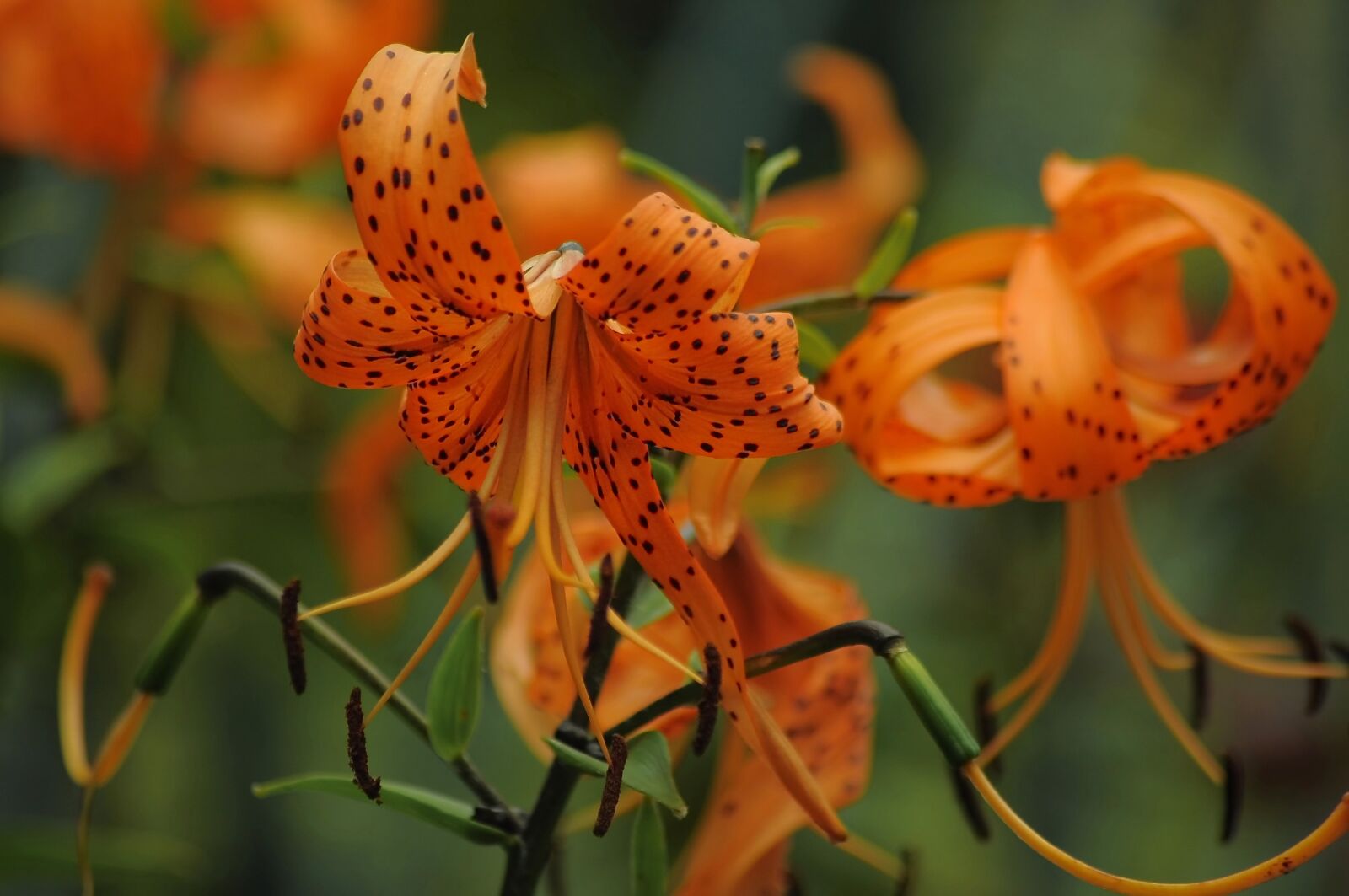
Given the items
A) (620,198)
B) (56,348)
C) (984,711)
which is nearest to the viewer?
(984,711)

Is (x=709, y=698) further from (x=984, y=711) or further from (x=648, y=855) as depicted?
(x=984, y=711)

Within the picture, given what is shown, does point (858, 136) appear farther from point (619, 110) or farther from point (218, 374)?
point (619, 110)

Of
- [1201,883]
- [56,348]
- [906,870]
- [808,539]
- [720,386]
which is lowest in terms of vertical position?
[808,539]

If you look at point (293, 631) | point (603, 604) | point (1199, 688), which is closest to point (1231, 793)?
point (1199, 688)

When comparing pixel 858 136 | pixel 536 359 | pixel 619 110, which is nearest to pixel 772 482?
pixel 858 136

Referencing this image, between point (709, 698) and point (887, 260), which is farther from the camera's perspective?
point (887, 260)

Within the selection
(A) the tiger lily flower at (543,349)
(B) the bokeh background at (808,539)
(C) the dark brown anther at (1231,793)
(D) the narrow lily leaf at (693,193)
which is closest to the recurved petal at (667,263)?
(A) the tiger lily flower at (543,349)

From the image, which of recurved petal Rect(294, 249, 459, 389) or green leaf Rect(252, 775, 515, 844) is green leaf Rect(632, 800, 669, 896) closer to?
green leaf Rect(252, 775, 515, 844)
